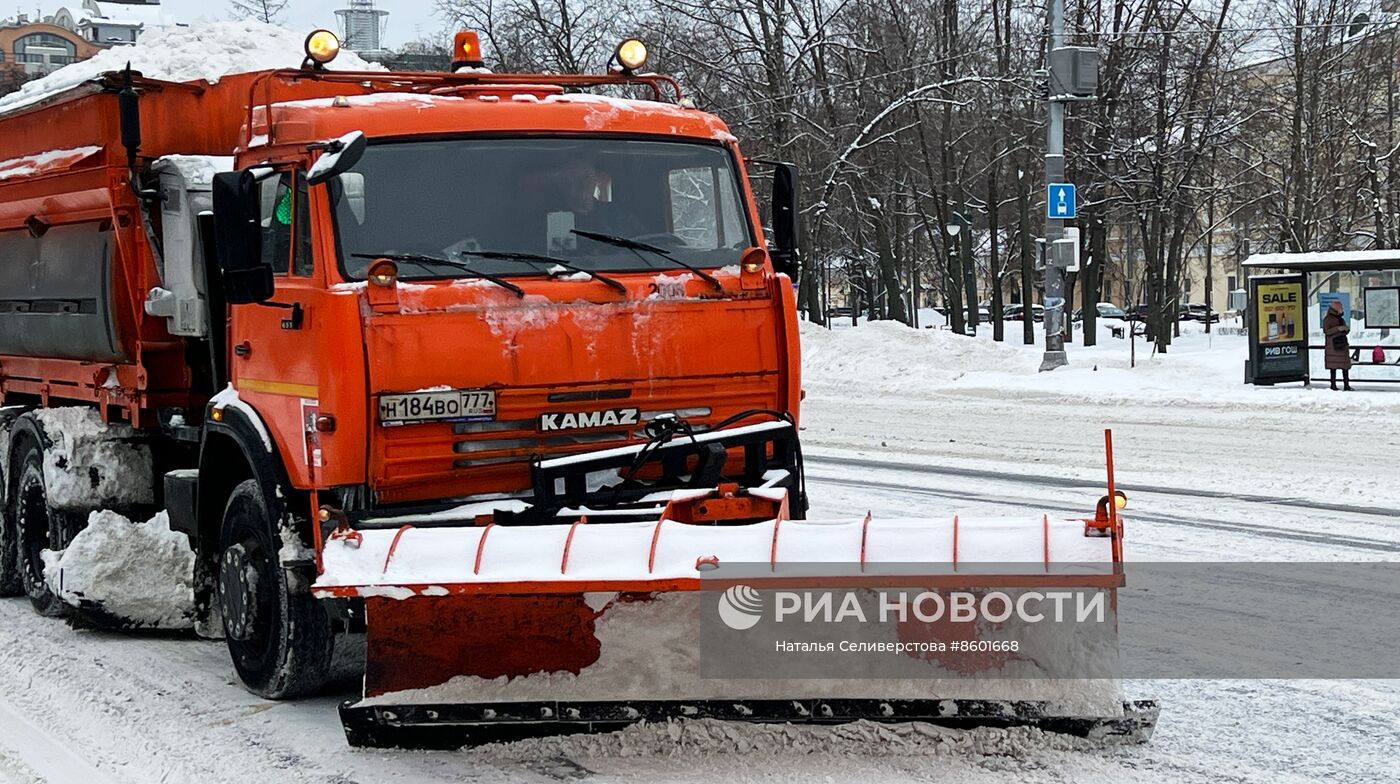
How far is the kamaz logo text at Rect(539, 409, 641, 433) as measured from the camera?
6.36 metres

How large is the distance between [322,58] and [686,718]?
3.71 meters

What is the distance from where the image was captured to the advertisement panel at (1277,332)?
2272 centimetres

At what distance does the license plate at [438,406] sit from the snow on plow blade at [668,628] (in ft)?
2.05

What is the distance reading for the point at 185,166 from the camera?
25.1 ft

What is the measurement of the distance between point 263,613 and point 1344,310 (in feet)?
64.5

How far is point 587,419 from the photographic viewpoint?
6.43m

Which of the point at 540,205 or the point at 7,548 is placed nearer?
the point at 540,205

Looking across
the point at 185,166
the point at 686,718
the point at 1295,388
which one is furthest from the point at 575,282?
the point at 1295,388

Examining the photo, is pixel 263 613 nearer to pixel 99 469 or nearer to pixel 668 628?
pixel 99 469

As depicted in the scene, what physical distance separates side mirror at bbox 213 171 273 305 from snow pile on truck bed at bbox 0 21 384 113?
2.18 metres

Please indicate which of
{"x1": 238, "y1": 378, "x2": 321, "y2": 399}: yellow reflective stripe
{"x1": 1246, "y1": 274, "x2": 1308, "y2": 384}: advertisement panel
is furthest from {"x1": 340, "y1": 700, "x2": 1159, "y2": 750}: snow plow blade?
{"x1": 1246, "y1": 274, "x2": 1308, "y2": 384}: advertisement panel

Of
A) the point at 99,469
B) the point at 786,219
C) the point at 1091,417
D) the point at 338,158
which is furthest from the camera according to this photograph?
the point at 1091,417
